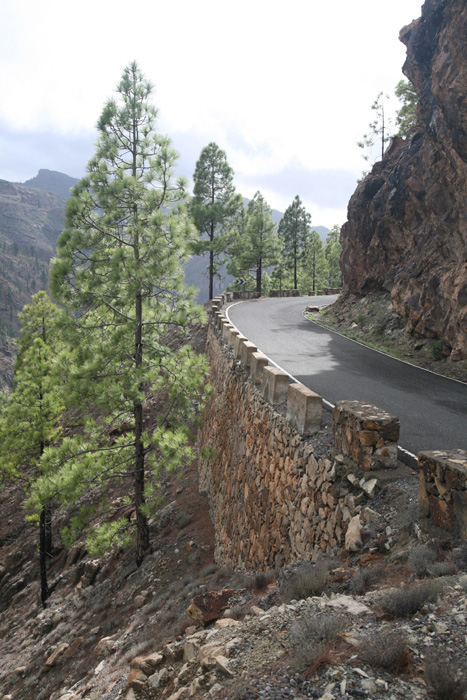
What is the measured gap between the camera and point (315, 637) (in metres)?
3.04

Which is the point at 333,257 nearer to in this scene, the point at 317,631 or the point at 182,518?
the point at 182,518

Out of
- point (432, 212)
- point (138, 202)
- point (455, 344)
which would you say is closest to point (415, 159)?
point (432, 212)

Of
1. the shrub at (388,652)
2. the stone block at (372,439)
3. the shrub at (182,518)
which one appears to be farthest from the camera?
the shrub at (182,518)

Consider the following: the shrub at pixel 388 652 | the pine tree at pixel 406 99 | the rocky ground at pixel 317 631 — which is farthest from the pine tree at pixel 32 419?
the pine tree at pixel 406 99

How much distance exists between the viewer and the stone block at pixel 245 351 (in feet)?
33.0

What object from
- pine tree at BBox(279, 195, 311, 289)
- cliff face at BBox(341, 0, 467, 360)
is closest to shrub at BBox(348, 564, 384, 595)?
cliff face at BBox(341, 0, 467, 360)

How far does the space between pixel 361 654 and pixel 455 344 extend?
12125 mm

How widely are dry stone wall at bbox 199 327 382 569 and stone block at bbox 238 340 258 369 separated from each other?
0.22m

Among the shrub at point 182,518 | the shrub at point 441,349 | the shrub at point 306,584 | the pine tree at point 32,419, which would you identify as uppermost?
the shrub at point 441,349

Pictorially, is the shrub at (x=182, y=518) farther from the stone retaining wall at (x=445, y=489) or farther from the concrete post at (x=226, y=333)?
the stone retaining wall at (x=445, y=489)

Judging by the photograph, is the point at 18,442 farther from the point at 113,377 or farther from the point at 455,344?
the point at 455,344

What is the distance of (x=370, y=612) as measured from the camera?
3225 millimetres

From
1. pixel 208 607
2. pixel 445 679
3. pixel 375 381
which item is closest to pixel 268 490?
pixel 208 607

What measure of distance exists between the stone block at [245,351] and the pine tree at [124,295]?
103 cm
